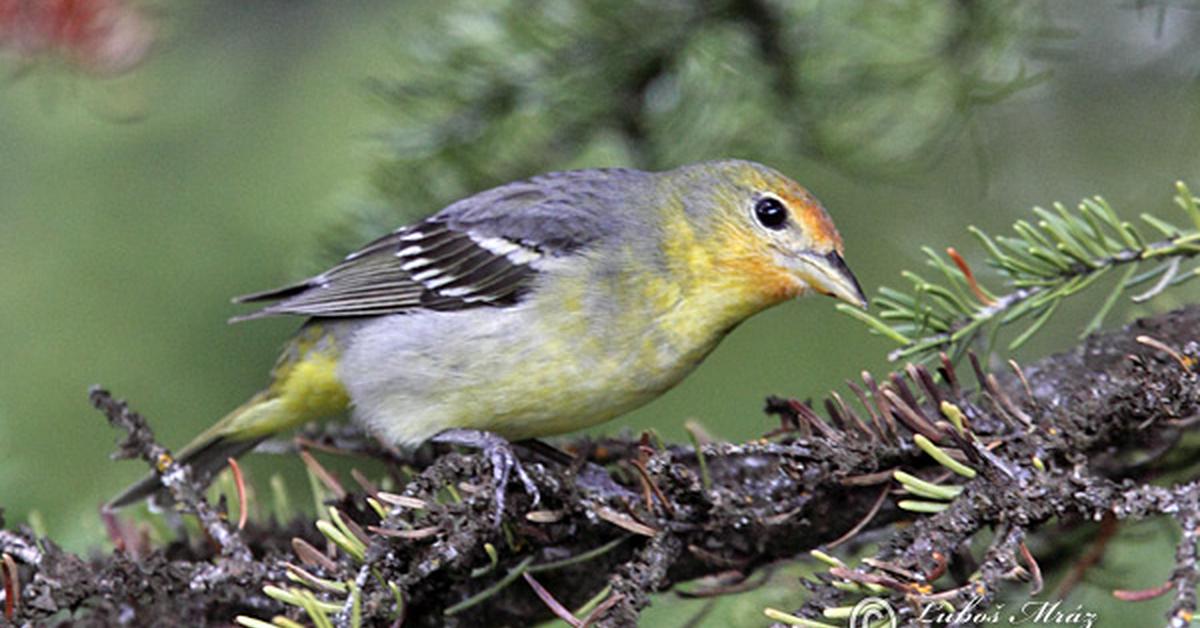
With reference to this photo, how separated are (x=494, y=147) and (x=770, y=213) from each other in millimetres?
1071

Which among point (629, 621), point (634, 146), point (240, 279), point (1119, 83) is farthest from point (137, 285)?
point (1119, 83)

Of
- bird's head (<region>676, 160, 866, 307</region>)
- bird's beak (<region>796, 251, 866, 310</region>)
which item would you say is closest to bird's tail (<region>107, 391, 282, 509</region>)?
bird's head (<region>676, 160, 866, 307</region>)

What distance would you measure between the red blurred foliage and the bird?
90cm

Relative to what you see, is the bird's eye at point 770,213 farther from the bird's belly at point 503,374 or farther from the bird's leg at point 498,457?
the bird's leg at point 498,457

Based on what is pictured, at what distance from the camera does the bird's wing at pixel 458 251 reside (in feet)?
15.2

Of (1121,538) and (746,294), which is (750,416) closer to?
(746,294)

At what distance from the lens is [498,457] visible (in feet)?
10.2

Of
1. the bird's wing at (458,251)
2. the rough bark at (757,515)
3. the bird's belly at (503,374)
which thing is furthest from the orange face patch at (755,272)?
the rough bark at (757,515)

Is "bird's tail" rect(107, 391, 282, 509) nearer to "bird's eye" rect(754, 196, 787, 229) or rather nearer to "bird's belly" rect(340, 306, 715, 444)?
"bird's belly" rect(340, 306, 715, 444)

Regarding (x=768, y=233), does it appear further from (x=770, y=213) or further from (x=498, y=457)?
(x=498, y=457)

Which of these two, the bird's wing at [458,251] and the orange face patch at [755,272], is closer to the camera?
the orange face patch at [755,272]

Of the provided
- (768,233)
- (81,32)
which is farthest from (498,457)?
(81,32)

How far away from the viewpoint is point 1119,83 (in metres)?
5.54

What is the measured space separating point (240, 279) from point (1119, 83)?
12.4 feet
